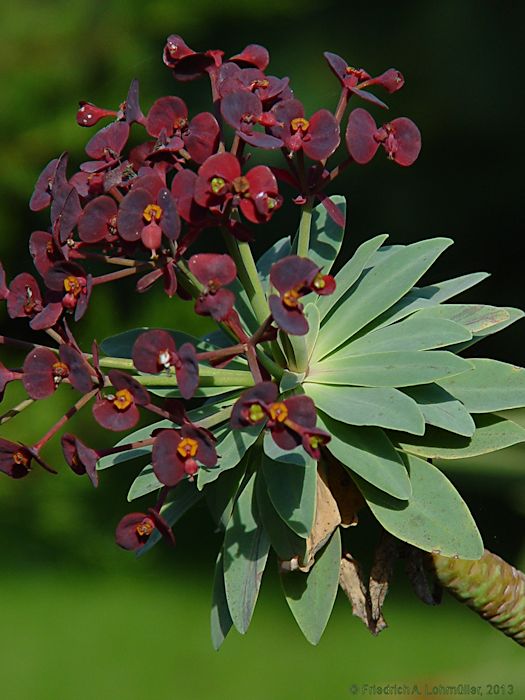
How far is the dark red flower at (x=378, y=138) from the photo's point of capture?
98 centimetres

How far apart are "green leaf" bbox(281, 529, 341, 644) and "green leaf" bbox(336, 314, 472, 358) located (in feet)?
0.70

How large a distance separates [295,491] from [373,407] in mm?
119

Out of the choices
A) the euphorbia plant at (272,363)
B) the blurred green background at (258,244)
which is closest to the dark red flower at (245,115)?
the euphorbia plant at (272,363)

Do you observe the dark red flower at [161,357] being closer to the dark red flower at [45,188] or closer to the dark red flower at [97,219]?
the dark red flower at [97,219]

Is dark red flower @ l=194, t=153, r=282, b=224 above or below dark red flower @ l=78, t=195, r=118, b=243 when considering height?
above

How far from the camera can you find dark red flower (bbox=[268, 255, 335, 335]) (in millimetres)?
839

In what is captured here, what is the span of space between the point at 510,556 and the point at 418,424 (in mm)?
3795

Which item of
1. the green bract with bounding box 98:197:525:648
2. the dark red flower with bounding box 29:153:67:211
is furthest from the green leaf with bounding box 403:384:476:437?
the dark red flower with bounding box 29:153:67:211

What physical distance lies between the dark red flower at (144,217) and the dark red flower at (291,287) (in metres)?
0.10

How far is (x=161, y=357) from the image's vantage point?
33.9 inches

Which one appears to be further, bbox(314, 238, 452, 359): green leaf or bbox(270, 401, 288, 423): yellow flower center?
bbox(314, 238, 452, 359): green leaf

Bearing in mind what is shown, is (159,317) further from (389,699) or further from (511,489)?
(511,489)

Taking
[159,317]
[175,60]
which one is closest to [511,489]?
[175,60]

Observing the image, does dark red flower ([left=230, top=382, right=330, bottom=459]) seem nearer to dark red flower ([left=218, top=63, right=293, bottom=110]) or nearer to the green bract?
the green bract
